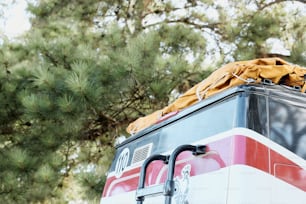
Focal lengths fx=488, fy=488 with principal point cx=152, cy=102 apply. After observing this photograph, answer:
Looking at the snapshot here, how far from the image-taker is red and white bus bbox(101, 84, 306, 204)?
206cm

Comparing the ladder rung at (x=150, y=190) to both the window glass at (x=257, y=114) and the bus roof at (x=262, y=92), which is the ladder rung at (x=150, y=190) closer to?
the bus roof at (x=262, y=92)

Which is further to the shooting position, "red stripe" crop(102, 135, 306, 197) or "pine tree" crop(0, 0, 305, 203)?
"pine tree" crop(0, 0, 305, 203)

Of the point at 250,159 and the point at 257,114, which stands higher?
the point at 257,114

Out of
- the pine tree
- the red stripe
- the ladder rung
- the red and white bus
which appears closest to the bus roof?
the red and white bus

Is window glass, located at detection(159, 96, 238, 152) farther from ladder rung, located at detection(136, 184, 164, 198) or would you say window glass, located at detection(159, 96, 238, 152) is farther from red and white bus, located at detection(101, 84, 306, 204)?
ladder rung, located at detection(136, 184, 164, 198)

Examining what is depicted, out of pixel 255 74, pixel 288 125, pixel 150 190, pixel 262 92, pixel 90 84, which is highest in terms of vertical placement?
pixel 90 84

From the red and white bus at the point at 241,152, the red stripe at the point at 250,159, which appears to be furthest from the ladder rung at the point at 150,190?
the red stripe at the point at 250,159

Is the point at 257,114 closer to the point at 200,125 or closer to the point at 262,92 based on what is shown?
the point at 262,92

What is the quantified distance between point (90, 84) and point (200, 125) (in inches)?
110

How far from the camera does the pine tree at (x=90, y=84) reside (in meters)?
5.30

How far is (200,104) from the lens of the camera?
2541mm

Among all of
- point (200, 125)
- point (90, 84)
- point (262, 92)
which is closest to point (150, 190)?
point (200, 125)

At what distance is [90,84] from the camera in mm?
5117

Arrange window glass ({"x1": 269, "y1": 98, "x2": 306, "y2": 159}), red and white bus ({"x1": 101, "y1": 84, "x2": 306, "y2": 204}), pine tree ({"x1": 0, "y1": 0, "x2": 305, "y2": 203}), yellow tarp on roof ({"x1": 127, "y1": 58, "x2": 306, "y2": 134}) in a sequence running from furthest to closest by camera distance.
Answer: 1. pine tree ({"x1": 0, "y1": 0, "x2": 305, "y2": 203})
2. yellow tarp on roof ({"x1": 127, "y1": 58, "x2": 306, "y2": 134})
3. window glass ({"x1": 269, "y1": 98, "x2": 306, "y2": 159})
4. red and white bus ({"x1": 101, "y1": 84, "x2": 306, "y2": 204})
